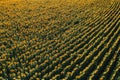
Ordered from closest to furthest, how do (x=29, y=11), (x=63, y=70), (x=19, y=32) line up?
1. (x=63, y=70)
2. (x=19, y=32)
3. (x=29, y=11)

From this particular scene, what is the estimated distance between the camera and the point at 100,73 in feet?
45.3

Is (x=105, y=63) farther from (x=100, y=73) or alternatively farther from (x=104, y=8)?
(x=104, y=8)

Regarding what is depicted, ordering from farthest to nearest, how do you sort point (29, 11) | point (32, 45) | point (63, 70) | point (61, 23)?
point (29, 11)
point (61, 23)
point (32, 45)
point (63, 70)

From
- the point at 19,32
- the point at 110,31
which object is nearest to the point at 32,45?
the point at 19,32

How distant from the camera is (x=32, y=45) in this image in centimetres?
1714

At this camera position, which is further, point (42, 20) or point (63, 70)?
point (42, 20)

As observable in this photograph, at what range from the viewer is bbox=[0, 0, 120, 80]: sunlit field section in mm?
13602

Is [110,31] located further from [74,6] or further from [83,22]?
[74,6]

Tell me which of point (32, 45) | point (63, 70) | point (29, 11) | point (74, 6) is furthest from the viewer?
point (74, 6)

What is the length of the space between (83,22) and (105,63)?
8.46 metres

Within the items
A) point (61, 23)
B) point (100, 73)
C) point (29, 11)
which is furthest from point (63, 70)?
point (29, 11)

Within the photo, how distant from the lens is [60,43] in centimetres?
1733

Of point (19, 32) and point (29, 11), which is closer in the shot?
point (19, 32)

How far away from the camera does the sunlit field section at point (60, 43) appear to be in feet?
44.6
